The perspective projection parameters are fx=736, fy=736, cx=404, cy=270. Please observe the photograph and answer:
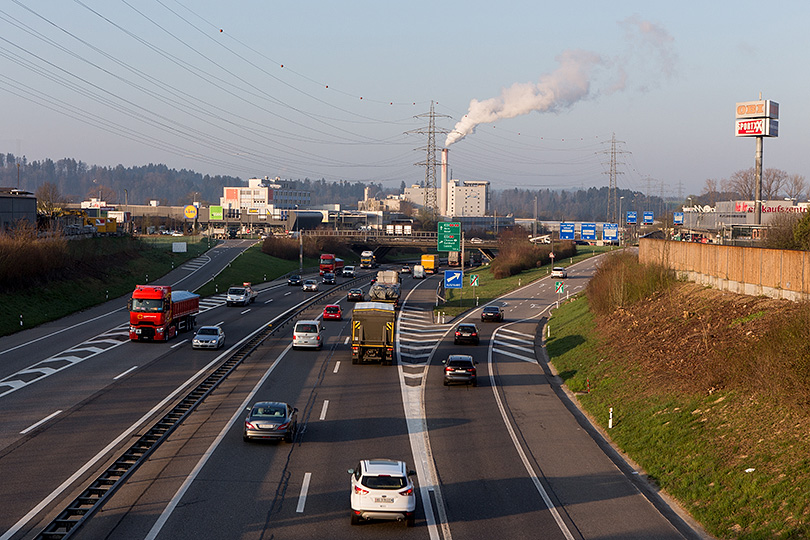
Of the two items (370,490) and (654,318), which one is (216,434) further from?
(654,318)

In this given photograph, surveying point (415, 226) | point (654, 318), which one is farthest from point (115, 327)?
point (415, 226)

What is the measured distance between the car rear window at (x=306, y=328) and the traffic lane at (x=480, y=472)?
38.2 feet

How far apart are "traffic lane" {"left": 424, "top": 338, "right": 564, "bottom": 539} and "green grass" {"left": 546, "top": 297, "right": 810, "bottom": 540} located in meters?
4.16

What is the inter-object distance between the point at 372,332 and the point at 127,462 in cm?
1965

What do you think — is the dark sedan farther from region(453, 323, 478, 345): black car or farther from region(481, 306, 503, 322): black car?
region(481, 306, 503, 322): black car

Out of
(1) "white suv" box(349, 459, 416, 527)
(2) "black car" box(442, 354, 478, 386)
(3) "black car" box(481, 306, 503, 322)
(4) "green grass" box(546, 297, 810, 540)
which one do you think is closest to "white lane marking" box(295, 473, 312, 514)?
(1) "white suv" box(349, 459, 416, 527)

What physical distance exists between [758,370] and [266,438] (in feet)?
52.8

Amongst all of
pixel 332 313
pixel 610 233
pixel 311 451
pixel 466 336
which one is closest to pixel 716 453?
pixel 311 451

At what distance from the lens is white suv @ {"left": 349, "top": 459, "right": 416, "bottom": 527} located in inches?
686

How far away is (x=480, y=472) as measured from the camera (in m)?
22.2

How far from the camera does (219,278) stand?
287 feet

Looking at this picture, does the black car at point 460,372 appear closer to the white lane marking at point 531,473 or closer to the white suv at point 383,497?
the white lane marking at point 531,473

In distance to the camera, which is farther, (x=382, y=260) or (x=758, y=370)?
(x=382, y=260)

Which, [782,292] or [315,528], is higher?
[782,292]
